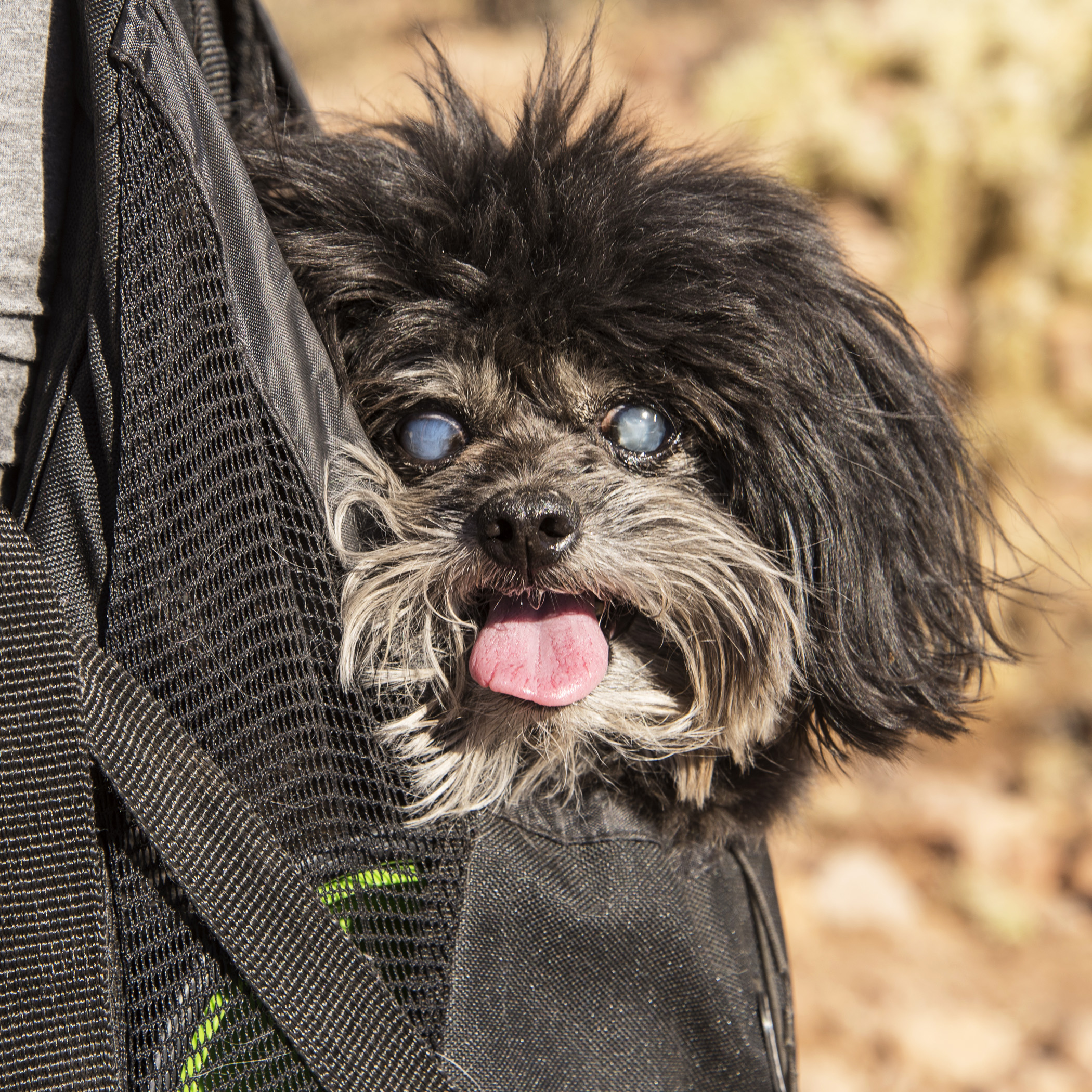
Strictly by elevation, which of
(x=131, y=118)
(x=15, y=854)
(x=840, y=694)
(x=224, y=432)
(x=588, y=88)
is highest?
(x=588, y=88)

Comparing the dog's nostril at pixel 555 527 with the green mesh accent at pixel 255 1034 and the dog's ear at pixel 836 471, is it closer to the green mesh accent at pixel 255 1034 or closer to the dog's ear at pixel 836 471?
the dog's ear at pixel 836 471

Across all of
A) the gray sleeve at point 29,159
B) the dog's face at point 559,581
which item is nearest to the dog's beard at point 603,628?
the dog's face at point 559,581

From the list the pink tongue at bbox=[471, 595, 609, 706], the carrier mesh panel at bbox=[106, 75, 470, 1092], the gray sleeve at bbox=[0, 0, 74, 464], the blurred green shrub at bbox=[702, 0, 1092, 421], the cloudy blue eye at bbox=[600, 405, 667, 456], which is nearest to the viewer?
the carrier mesh panel at bbox=[106, 75, 470, 1092]

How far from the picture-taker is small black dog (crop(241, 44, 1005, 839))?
170 cm

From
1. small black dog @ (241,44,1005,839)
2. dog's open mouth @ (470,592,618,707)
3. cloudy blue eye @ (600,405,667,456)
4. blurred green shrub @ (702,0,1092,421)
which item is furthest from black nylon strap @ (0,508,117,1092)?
blurred green shrub @ (702,0,1092,421)

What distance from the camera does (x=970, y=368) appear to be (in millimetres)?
7852

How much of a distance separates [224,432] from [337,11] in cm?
1260

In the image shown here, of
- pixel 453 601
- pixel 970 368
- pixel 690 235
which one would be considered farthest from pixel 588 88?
pixel 970 368

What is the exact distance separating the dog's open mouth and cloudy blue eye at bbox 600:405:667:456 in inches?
10.9

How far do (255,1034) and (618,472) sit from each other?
3.47 feet

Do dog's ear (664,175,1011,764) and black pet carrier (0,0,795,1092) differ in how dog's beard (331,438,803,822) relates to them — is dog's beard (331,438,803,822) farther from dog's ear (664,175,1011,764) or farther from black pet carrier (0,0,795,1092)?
black pet carrier (0,0,795,1092)

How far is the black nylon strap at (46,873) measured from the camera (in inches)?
43.3

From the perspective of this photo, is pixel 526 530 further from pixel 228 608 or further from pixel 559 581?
pixel 228 608

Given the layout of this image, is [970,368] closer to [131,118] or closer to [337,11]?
[131,118]
